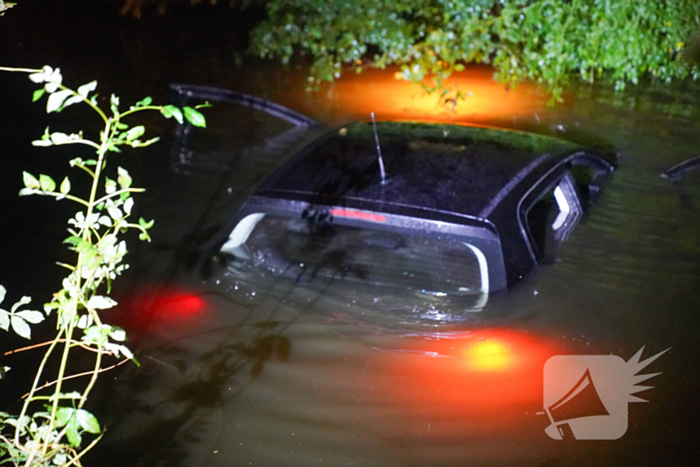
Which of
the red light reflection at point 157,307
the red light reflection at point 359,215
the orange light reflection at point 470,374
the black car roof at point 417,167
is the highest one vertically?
the black car roof at point 417,167

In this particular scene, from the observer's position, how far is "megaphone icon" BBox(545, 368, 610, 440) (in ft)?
11.8

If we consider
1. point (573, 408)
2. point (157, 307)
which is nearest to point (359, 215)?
point (573, 408)

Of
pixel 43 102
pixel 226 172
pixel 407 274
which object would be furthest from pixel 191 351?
pixel 43 102

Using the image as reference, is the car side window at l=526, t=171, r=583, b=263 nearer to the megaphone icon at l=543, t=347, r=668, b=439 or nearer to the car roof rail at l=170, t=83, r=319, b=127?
the megaphone icon at l=543, t=347, r=668, b=439

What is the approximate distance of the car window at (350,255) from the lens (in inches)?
171

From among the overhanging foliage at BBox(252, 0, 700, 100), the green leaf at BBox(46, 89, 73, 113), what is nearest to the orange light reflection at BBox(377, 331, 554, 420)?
the green leaf at BBox(46, 89, 73, 113)

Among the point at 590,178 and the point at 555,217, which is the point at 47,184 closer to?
the point at 555,217

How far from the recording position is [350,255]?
4.48 metres

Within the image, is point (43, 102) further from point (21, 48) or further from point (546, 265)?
point (546, 265)

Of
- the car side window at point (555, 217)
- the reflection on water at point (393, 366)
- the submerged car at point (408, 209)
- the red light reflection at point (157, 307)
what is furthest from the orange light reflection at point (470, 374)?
the red light reflection at point (157, 307)

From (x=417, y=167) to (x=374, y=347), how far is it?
109 cm

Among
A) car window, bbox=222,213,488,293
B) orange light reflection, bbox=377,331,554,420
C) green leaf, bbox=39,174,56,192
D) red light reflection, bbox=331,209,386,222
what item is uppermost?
green leaf, bbox=39,174,56,192

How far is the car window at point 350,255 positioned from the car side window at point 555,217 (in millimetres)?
885

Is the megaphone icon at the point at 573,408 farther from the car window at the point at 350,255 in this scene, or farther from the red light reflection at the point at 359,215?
the red light reflection at the point at 359,215
